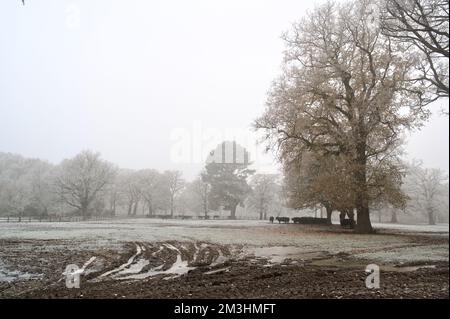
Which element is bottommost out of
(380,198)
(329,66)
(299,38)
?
(380,198)

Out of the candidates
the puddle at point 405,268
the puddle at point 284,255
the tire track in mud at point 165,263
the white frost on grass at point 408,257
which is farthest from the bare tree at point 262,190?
the puddle at point 405,268

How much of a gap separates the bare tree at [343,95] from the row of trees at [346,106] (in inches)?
2.6

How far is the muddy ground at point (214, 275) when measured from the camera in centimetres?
786

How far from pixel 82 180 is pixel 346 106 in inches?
2128

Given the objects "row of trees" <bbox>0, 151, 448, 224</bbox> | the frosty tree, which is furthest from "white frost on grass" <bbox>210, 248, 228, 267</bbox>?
the frosty tree

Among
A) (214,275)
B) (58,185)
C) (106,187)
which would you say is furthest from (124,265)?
(106,187)

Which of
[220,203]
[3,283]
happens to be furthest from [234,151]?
[3,283]

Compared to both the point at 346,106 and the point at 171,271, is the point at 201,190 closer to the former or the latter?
the point at 346,106

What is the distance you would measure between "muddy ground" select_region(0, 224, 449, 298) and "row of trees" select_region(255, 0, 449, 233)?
11467mm

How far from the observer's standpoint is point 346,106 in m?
27.3

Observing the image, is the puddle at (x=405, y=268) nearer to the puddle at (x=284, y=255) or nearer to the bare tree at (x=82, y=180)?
the puddle at (x=284, y=255)
